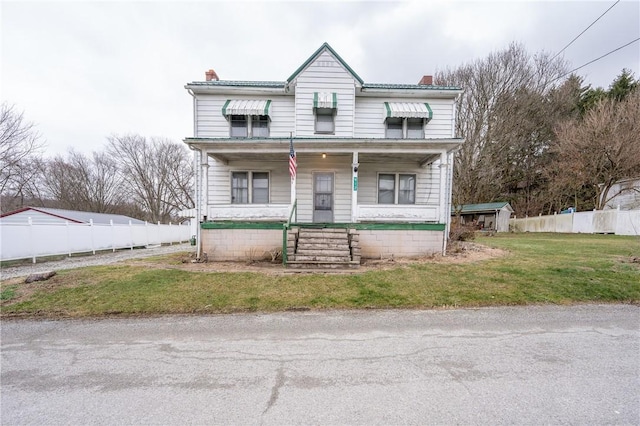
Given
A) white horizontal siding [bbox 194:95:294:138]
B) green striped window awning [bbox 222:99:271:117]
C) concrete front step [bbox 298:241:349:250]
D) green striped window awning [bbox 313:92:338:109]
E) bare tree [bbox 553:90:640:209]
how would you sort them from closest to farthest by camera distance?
concrete front step [bbox 298:241:349:250], green striped window awning [bbox 313:92:338:109], green striped window awning [bbox 222:99:271:117], white horizontal siding [bbox 194:95:294:138], bare tree [bbox 553:90:640:209]

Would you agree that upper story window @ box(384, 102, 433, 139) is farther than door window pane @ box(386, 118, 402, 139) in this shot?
No

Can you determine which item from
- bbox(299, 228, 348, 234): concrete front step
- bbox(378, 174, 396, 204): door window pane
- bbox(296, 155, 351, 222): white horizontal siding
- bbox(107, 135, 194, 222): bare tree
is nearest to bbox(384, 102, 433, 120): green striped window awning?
bbox(378, 174, 396, 204): door window pane

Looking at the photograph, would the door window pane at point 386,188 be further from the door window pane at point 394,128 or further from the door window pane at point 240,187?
the door window pane at point 240,187

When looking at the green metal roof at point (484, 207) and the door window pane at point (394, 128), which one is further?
the green metal roof at point (484, 207)

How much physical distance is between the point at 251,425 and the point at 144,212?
46765 millimetres

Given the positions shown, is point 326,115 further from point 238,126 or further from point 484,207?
point 484,207

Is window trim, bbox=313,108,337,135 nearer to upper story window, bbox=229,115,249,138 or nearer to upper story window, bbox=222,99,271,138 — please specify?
upper story window, bbox=222,99,271,138

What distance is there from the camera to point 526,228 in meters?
24.7

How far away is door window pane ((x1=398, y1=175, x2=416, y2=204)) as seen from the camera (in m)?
11.7

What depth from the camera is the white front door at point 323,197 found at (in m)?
11.4

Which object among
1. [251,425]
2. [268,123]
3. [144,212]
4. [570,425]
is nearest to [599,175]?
[268,123]

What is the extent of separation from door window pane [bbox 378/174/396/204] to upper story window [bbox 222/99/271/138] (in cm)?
581

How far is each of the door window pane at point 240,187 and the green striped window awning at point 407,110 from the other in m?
7.14

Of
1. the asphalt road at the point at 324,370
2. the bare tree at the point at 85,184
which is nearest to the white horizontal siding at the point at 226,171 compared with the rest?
the asphalt road at the point at 324,370
